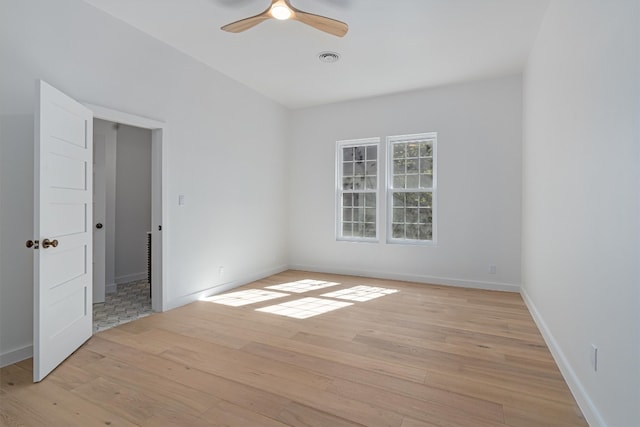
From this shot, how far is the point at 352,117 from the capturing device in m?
5.30

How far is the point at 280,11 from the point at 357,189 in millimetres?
3331

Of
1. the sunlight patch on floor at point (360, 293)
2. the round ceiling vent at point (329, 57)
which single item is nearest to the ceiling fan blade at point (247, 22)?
the round ceiling vent at point (329, 57)

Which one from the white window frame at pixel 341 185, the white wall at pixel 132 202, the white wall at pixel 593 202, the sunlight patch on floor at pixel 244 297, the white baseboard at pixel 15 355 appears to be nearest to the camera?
the white wall at pixel 593 202

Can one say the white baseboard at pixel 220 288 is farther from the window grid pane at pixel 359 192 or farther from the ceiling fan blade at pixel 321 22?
the ceiling fan blade at pixel 321 22

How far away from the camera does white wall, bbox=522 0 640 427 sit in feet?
4.36

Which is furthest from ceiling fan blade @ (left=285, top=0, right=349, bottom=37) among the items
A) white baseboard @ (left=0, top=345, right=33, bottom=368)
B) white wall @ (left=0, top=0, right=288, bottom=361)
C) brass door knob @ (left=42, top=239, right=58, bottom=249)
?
white baseboard @ (left=0, top=345, right=33, bottom=368)

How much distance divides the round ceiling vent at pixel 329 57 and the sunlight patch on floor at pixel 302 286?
2.94 meters

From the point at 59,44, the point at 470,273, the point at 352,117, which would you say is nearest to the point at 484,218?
the point at 470,273

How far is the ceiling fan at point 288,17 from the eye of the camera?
2352 millimetres

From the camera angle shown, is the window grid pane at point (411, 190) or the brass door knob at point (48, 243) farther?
the window grid pane at point (411, 190)

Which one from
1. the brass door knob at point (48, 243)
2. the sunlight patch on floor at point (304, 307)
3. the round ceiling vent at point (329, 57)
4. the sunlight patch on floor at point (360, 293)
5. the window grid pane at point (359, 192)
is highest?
the round ceiling vent at point (329, 57)

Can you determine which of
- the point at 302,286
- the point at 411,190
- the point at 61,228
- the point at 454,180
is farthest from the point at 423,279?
the point at 61,228

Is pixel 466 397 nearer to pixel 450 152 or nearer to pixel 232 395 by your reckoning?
pixel 232 395

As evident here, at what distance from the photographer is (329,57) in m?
3.69
